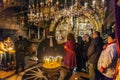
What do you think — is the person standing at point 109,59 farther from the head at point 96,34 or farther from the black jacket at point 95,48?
the head at point 96,34

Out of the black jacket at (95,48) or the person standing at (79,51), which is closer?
the black jacket at (95,48)

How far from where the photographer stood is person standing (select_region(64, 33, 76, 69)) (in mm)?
3170

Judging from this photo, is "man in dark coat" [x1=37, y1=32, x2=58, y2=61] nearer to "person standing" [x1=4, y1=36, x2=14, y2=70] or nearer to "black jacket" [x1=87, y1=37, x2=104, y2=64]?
"person standing" [x1=4, y1=36, x2=14, y2=70]

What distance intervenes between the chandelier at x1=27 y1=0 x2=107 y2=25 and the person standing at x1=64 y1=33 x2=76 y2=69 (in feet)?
1.35

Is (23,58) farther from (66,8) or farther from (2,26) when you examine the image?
(66,8)

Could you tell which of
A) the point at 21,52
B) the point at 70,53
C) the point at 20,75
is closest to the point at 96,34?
the point at 70,53

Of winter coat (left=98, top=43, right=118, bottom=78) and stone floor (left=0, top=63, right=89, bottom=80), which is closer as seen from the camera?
winter coat (left=98, top=43, right=118, bottom=78)

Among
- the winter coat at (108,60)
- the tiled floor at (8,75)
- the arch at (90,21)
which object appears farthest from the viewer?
the tiled floor at (8,75)

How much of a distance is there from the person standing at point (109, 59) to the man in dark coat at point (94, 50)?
0.19 meters

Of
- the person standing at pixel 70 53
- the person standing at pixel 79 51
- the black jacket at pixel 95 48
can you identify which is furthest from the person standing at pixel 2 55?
the black jacket at pixel 95 48

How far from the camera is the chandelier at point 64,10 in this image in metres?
3.06

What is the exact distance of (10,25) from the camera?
3.12 metres

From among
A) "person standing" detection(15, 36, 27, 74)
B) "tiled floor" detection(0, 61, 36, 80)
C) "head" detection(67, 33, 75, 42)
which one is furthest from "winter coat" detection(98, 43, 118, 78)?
"tiled floor" detection(0, 61, 36, 80)

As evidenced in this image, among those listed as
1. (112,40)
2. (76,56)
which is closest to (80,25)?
(76,56)
